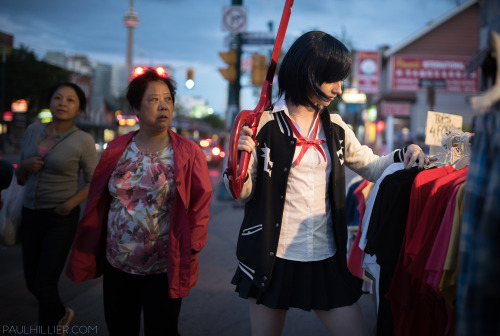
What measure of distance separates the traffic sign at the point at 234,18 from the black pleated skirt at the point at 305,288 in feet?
33.1

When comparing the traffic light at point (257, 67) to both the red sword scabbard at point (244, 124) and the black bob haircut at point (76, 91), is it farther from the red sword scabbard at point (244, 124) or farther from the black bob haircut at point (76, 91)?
the red sword scabbard at point (244, 124)

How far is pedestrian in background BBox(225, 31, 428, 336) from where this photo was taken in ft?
7.13

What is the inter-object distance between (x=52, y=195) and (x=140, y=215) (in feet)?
3.71

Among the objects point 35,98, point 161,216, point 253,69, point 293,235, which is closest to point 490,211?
point 293,235

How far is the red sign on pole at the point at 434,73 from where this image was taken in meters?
20.5

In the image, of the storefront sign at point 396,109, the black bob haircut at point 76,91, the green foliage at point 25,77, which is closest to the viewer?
the black bob haircut at point 76,91

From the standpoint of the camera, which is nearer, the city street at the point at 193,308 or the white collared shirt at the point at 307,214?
the white collared shirt at the point at 307,214

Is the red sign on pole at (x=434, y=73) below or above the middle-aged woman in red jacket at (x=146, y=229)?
above

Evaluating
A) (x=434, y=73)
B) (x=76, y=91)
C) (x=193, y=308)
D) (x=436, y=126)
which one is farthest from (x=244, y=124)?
(x=434, y=73)

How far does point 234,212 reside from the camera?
10.8 metres

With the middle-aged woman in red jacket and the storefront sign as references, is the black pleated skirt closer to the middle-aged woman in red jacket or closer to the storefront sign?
the middle-aged woman in red jacket

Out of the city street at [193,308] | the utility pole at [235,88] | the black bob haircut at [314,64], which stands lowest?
the city street at [193,308]

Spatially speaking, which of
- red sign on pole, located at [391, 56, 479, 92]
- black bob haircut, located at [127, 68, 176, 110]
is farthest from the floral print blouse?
red sign on pole, located at [391, 56, 479, 92]

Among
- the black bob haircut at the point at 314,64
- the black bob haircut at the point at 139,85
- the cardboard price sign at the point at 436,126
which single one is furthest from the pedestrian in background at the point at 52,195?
the cardboard price sign at the point at 436,126
